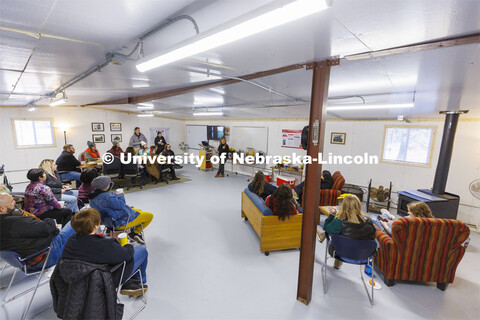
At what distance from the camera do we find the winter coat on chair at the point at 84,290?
1491mm

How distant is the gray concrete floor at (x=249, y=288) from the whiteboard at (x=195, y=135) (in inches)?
259

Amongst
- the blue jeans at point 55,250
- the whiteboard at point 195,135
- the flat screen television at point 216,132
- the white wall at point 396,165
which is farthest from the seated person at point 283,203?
the whiteboard at point 195,135

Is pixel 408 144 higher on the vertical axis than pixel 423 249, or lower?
higher

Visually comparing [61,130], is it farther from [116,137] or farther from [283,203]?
[283,203]

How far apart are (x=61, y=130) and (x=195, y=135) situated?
5161 millimetres

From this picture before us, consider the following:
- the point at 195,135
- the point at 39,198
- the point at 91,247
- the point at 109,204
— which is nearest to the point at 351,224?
the point at 91,247

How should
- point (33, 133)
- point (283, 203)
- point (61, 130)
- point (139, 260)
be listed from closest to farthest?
point (139, 260) → point (283, 203) → point (33, 133) → point (61, 130)

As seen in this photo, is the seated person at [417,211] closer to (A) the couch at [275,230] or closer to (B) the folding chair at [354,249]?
(B) the folding chair at [354,249]

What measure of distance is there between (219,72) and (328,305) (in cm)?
308

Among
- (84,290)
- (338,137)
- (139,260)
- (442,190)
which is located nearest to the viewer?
(84,290)

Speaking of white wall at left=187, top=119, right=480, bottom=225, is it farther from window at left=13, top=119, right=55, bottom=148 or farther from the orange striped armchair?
window at left=13, top=119, right=55, bottom=148

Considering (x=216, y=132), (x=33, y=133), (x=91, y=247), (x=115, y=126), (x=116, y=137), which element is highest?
(x=115, y=126)

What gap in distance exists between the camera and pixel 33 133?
7.14 meters

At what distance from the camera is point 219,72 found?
2.81 meters
